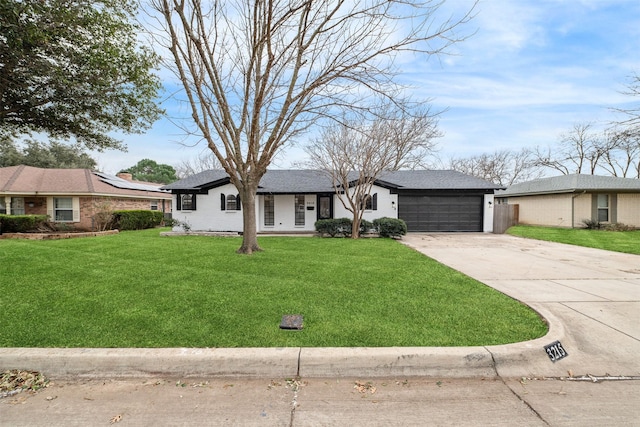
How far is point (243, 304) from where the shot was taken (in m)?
4.34

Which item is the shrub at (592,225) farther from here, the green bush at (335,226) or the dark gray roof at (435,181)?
the green bush at (335,226)

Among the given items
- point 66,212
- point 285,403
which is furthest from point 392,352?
point 66,212

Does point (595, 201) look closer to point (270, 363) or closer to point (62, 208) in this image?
point (270, 363)

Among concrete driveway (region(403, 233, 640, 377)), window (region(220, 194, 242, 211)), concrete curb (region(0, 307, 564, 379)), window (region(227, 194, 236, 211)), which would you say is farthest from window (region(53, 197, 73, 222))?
concrete driveway (region(403, 233, 640, 377))

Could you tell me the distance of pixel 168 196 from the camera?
24062 millimetres

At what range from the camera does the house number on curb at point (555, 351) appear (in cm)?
312

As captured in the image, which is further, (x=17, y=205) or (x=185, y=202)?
(x=17, y=205)

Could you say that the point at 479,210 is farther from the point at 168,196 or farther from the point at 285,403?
the point at 168,196

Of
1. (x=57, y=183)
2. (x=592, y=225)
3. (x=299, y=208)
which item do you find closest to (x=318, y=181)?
(x=299, y=208)

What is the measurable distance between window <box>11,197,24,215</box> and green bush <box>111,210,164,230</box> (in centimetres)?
513

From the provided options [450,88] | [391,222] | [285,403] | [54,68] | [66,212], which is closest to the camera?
[285,403]

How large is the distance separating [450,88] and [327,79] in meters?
3.51

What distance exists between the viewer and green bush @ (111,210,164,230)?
16.4 metres

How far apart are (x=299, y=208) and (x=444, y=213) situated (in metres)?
7.89
